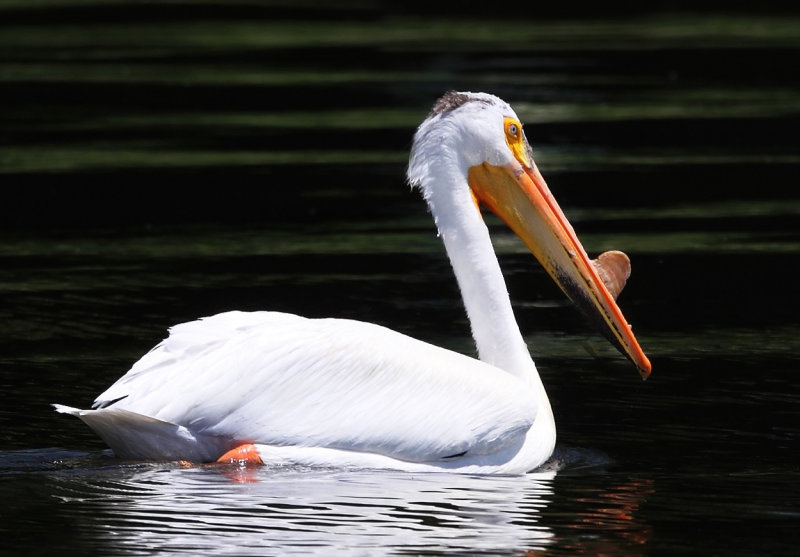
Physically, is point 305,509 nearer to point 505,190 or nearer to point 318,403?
point 318,403

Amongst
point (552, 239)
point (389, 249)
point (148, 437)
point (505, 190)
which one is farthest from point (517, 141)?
point (389, 249)

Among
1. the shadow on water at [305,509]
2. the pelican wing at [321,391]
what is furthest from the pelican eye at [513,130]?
the shadow on water at [305,509]

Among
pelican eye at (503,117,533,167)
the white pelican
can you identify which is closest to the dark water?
the white pelican

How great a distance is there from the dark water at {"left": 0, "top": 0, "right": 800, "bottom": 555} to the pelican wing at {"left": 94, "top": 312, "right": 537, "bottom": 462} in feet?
0.54

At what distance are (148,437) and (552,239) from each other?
196 cm

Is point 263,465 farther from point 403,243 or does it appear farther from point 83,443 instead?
point 403,243

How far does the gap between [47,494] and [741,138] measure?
30.1 feet

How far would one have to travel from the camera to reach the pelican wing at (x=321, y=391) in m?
6.09

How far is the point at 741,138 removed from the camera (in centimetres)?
1394

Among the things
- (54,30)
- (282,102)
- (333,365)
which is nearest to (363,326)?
(333,365)

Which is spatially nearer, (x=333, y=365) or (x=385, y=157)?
(x=333, y=365)

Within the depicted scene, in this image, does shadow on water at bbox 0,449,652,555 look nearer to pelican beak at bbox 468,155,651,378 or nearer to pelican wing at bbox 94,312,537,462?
pelican wing at bbox 94,312,537,462

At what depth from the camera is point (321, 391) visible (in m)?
6.20

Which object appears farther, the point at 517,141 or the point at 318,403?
the point at 517,141
